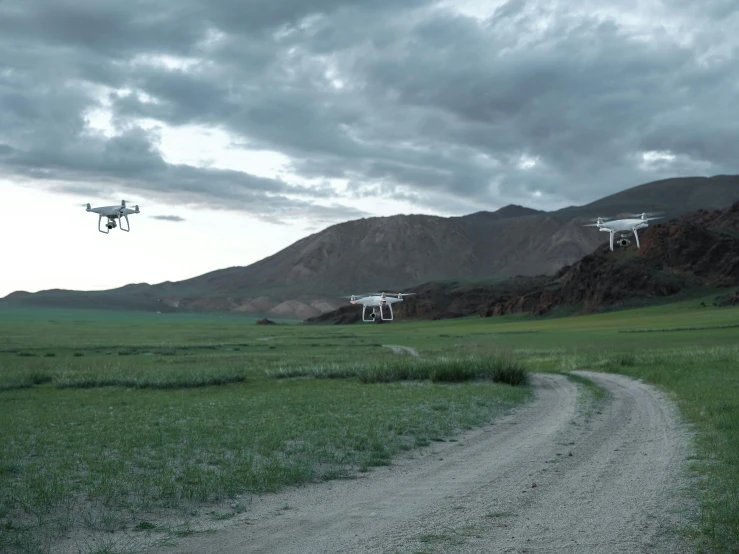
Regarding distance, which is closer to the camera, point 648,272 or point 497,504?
point 497,504

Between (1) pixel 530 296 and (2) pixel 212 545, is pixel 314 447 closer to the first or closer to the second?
(2) pixel 212 545

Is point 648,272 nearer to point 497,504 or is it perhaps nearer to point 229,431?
point 229,431

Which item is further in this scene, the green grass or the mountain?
the mountain

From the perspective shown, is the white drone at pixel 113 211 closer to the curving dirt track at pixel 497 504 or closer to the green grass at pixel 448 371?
the green grass at pixel 448 371

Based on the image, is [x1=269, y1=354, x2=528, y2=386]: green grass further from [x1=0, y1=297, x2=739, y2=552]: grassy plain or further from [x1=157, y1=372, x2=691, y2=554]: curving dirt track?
[x1=157, y1=372, x2=691, y2=554]: curving dirt track

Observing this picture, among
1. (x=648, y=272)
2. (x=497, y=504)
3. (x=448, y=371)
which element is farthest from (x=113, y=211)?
(x=648, y=272)

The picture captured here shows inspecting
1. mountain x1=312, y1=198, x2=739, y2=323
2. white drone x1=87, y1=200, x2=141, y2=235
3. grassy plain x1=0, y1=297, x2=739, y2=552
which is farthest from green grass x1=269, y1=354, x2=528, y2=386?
mountain x1=312, y1=198, x2=739, y2=323

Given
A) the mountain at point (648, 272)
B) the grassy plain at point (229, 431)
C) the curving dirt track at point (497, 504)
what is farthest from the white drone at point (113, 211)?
the mountain at point (648, 272)

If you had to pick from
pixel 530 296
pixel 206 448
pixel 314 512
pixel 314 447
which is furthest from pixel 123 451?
pixel 530 296
